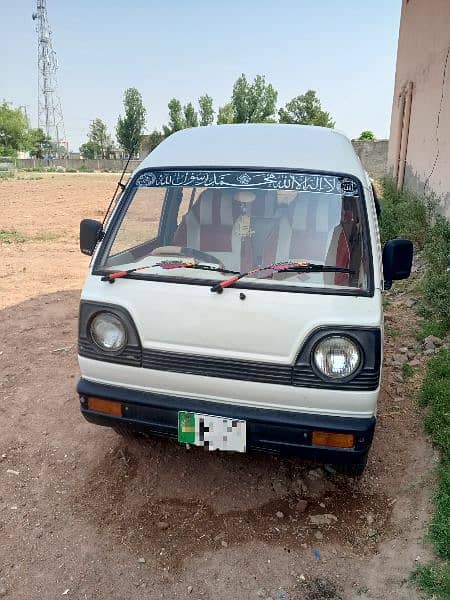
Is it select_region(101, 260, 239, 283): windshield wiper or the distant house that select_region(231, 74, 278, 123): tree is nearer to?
the distant house

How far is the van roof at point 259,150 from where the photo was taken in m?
3.08

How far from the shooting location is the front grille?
8.16 feet

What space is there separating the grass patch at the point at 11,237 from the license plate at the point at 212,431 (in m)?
9.10

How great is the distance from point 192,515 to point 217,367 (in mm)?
931

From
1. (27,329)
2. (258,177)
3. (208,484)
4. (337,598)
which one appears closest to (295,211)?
(258,177)

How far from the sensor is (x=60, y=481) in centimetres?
310

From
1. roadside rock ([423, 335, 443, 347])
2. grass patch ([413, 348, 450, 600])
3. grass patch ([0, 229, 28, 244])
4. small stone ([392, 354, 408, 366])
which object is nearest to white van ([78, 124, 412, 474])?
grass patch ([413, 348, 450, 600])

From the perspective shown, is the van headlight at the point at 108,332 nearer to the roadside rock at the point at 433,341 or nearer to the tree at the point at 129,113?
the roadside rock at the point at 433,341

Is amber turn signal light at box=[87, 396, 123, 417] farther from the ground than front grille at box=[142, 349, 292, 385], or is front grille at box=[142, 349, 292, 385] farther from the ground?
front grille at box=[142, 349, 292, 385]

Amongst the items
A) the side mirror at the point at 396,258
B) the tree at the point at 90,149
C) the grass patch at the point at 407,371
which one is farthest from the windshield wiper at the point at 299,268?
the tree at the point at 90,149

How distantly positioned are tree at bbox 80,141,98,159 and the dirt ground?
83302 mm

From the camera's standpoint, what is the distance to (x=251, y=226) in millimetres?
A: 3076

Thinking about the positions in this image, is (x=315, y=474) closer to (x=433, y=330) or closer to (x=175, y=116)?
(x=433, y=330)

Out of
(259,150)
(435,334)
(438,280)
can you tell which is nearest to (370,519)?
(259,150)
